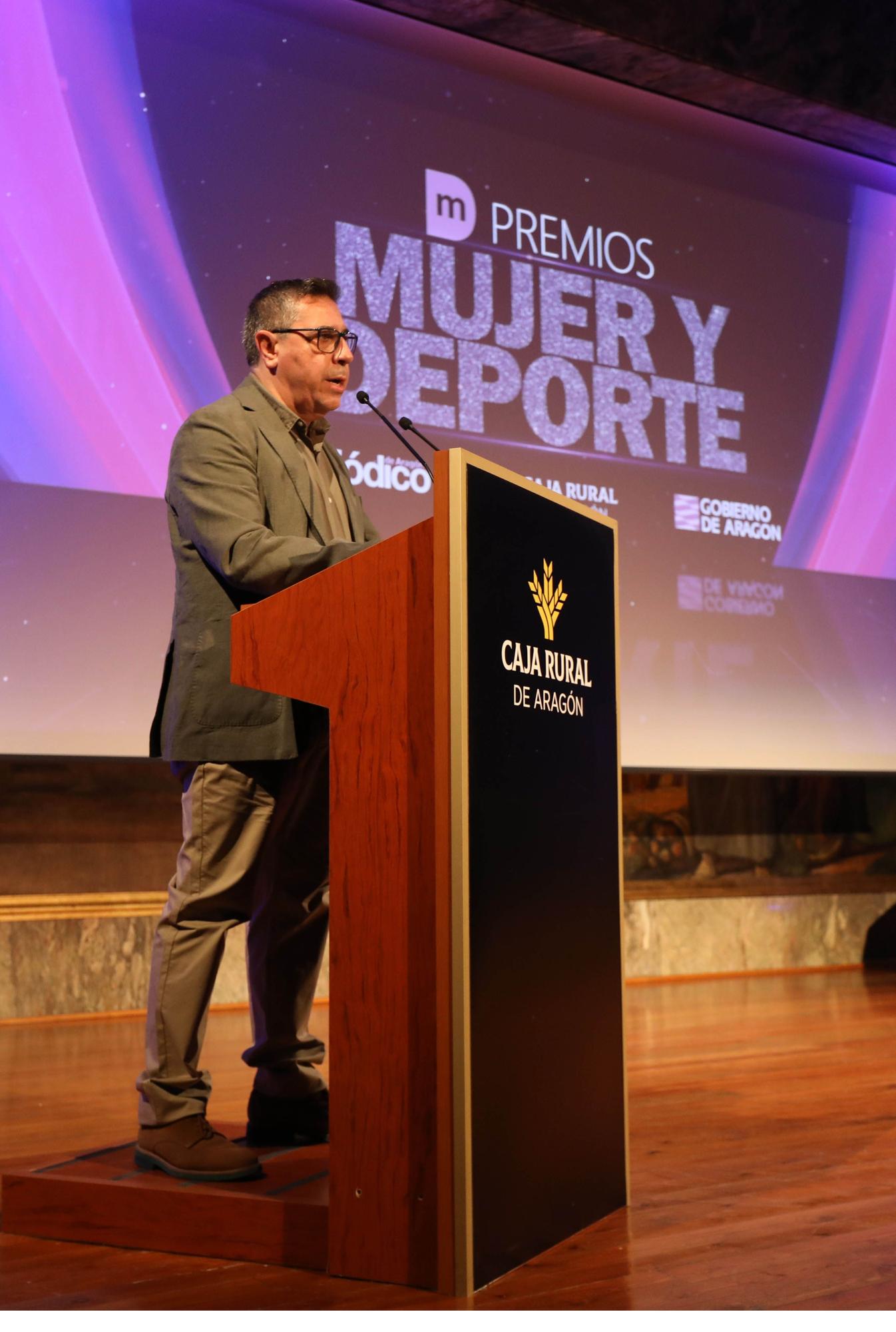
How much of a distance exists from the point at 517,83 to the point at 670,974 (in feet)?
11.1

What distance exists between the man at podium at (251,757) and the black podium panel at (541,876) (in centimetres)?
27

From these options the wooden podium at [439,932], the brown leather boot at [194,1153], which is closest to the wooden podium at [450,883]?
the wooden podium at [439,932]

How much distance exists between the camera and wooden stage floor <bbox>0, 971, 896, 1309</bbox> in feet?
5.21

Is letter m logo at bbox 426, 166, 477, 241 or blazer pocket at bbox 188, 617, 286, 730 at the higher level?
letter m logo at bbox 426, 166, 477, 241

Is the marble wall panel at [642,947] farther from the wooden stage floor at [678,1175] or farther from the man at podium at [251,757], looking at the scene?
the man at podium at [251,757]

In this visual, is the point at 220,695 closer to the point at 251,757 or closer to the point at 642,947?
the point at 251,757

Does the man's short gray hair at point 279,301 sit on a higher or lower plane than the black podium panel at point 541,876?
higher

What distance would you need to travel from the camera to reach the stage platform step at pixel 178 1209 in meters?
1.71

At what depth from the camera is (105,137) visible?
403 cm

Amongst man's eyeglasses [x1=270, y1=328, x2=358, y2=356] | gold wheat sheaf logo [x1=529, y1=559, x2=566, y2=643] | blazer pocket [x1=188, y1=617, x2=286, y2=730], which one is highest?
man's eyeglasses [x1=270, y1=328, x2=358, y2=356]

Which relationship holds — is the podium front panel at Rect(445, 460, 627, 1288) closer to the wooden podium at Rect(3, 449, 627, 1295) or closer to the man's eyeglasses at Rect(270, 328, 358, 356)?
the wooden podium at Rect(3, 449, 627, 1295)

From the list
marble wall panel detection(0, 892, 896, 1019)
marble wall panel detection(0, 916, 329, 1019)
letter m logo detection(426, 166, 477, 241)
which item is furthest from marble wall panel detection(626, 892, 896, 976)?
letter m logo detection(426, 166, 477, 241)
